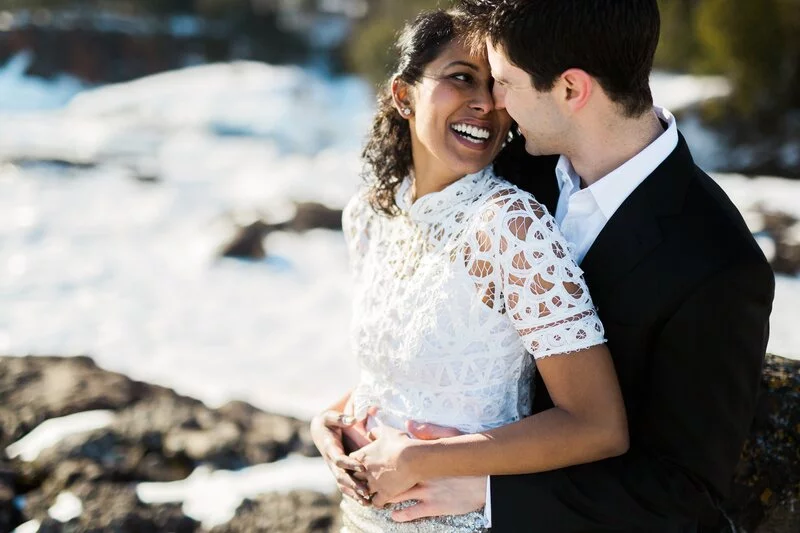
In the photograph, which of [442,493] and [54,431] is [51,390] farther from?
[442,493]

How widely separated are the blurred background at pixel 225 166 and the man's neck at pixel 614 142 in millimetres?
871

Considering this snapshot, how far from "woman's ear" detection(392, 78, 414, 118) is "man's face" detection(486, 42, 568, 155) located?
0.29 m

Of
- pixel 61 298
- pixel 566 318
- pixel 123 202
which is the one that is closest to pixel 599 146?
pixel 566 318

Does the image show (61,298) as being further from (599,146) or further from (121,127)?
(121,127)

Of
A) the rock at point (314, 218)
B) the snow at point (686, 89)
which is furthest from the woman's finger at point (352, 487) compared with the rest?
the snow at point (686, 89)

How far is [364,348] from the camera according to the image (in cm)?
183

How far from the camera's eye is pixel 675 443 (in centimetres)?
157

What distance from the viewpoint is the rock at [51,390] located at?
129 inches

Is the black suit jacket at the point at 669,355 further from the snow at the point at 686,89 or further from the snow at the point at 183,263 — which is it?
the snow at the point at 686,89

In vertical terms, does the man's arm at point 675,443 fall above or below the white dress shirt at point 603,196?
below

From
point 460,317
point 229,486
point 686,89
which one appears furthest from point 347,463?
point 686,89

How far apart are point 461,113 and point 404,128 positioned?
34cm

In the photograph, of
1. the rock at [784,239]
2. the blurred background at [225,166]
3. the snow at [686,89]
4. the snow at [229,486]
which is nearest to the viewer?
the snow at [229,486]

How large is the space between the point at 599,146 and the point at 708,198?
0.24m
